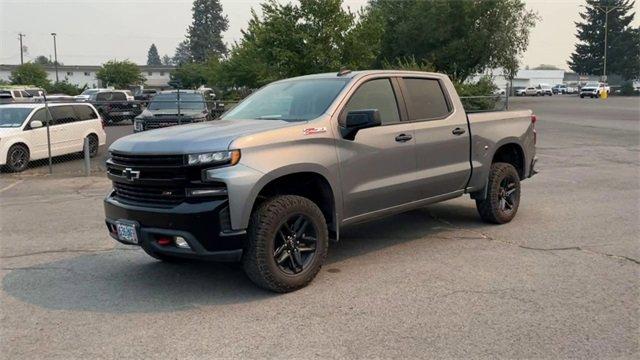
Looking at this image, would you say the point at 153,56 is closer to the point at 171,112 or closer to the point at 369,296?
the point at 171,112

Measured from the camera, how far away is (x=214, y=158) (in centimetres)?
464

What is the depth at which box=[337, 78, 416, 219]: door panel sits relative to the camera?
18.1ft

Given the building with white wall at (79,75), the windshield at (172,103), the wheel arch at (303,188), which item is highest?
the building with white wall at (79,75)

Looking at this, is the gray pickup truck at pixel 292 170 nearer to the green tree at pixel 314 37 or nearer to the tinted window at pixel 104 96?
the green tree at pixel 314 37

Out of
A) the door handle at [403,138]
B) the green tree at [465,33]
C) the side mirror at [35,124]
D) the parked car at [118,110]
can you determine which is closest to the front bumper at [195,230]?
the door handle at [403,138]

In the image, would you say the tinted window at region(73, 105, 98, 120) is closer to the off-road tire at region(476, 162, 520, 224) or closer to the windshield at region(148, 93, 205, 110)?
the windshield at region(148, 93, 205, 110)

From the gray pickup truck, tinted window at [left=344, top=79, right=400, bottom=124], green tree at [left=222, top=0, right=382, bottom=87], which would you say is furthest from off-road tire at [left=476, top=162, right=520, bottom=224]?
green tree at [left=222, top=0, right=382, bottom=87]

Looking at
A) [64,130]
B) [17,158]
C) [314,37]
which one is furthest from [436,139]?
[314,37]

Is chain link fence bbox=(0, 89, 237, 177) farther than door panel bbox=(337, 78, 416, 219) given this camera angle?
Yes

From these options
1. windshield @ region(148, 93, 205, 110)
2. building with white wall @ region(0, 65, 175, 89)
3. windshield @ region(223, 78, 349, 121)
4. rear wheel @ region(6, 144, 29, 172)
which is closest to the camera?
windshield @ region(223, 78, 349, 121)

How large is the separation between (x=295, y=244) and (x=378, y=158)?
1270 mm

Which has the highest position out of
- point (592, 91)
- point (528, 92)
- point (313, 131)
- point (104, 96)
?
point (528, 92)

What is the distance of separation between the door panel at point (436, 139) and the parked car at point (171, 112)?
9.10 m

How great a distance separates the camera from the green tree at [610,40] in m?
88.6
